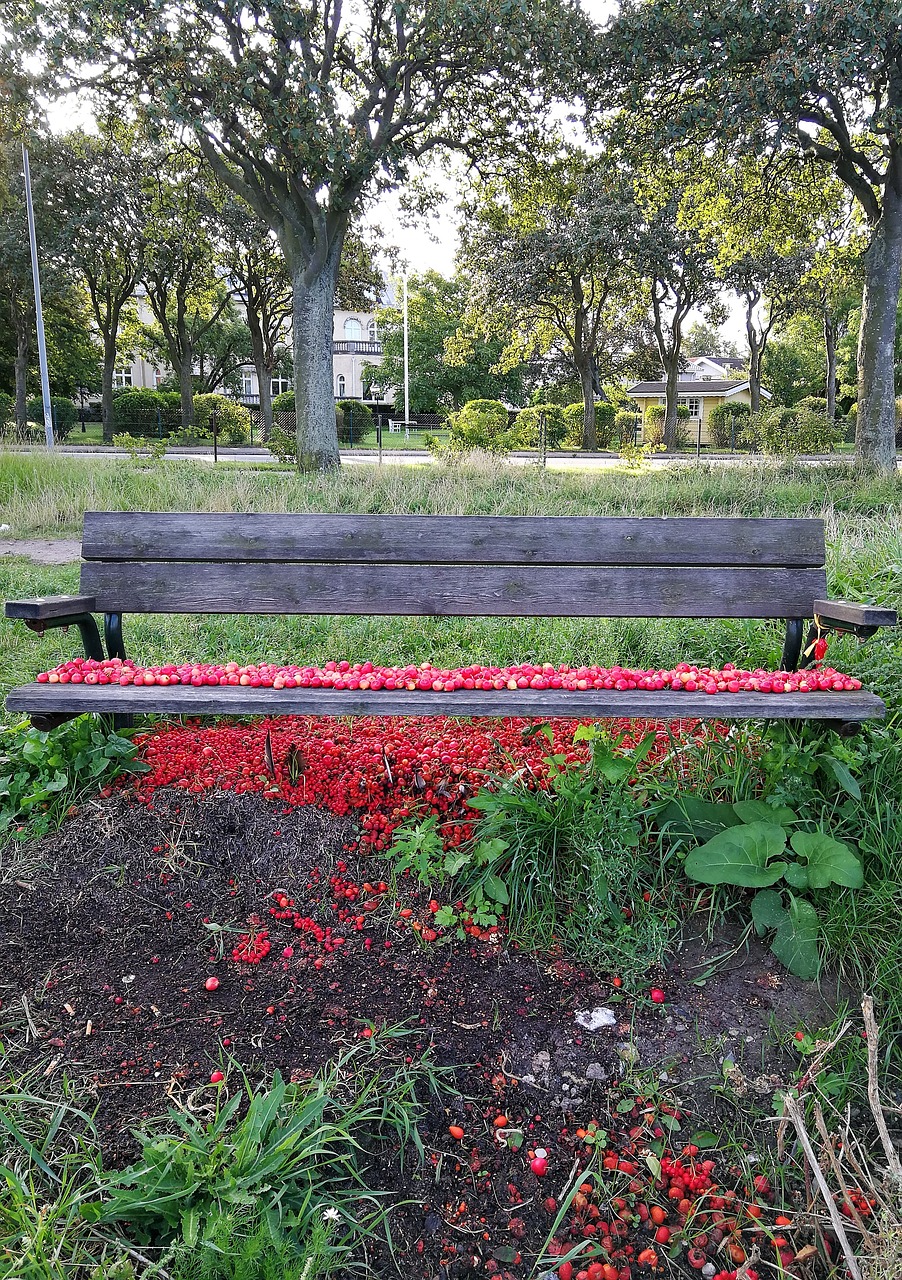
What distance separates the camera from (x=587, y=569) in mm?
3193

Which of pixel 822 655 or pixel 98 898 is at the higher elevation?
pixel 822 655

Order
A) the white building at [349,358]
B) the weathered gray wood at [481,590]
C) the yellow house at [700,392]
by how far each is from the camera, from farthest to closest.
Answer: the white building at [349,358] → the yellow house at [700,392] → the weathered gray wood at [481,590]

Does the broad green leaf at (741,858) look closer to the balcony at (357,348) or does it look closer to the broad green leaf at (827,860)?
the broad green leaf at (827,860)

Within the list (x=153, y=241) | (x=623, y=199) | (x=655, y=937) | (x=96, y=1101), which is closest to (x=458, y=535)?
(x=655, y=937)

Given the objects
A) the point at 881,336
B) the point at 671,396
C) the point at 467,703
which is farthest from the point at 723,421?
the point at 467,703

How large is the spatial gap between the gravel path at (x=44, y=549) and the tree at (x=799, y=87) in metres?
8.82

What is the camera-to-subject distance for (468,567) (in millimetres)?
3199

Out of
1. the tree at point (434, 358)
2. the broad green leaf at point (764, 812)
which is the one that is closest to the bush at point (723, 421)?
the tree at point (434, 358)

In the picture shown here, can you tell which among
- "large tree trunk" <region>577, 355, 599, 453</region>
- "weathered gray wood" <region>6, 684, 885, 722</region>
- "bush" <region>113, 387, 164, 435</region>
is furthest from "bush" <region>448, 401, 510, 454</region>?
"bush" <region>113, 387, 164, 435</region>

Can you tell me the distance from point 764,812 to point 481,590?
1248mm

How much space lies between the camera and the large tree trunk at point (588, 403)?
94.0ft

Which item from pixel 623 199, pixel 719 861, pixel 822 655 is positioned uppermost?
pixel 623 199

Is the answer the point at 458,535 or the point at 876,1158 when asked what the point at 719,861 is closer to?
the point at 876,1158

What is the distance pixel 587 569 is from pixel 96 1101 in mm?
2226
